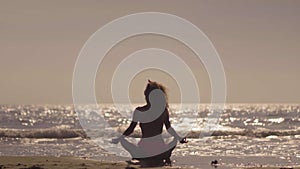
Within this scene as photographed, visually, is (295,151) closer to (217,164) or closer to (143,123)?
(217,164)

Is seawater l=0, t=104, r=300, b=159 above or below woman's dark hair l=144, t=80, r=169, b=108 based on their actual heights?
below

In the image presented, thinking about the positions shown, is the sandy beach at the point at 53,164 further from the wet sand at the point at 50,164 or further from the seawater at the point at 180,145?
the seawater at the point at 180,145

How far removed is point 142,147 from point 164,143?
0.55 meters

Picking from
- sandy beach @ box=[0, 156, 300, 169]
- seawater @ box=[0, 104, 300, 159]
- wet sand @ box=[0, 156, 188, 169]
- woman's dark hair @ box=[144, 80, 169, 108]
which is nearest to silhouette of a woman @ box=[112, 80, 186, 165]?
woman's dark hair @ box=[144, 80, 169, 108]

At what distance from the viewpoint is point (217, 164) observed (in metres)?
14.1

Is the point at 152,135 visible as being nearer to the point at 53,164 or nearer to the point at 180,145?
the point at 53,164

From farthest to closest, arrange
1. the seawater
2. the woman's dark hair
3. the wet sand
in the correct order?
the seawater → the woman's dark hair → the wet sand

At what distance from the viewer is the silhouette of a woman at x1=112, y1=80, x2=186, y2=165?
13.0 metres

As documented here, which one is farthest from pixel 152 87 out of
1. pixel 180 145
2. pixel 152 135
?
pixel 180 145

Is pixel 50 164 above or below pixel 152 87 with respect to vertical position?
below

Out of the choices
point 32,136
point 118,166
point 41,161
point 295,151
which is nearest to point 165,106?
point 118,166

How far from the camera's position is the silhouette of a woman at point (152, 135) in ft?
42.5

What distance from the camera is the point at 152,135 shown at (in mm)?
13508

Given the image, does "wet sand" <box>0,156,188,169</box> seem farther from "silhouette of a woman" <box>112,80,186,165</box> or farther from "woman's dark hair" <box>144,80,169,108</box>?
"woman's dark hair" <box>144,80,169,108</box>
